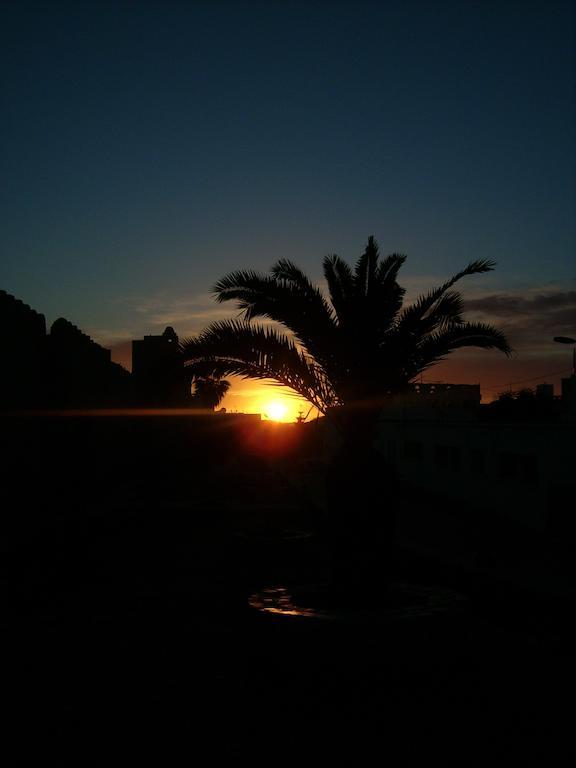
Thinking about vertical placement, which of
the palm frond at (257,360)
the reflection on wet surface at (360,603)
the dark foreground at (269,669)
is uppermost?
the palm frond at (257,360)

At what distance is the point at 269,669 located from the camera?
26.3 ft

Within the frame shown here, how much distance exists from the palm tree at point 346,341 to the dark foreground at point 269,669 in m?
2.87

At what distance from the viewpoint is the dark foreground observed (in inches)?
235

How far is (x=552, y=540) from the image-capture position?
1972cm

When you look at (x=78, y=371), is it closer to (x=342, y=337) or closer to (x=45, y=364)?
(x=45, y=364)

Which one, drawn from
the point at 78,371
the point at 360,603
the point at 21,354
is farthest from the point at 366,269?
the point at 78,371

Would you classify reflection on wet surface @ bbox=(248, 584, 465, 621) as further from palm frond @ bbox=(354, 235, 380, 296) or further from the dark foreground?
palm frond @ bbox=(354, 235, 380, 296)

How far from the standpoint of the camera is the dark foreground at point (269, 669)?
5973 millimetres

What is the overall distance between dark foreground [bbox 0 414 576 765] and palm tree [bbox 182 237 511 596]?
287cm

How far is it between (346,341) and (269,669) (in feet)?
16.5

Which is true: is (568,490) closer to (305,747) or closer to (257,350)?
(257,350)

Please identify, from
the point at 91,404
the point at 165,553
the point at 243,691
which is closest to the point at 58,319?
the point at 91,404

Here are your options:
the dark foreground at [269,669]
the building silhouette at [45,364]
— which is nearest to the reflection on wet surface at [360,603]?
the dark foreground at [269,669]

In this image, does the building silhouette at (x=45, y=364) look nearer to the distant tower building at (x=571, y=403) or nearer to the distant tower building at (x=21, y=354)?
the distant tower building at (x=21, y=354)
